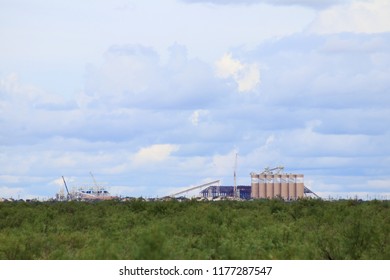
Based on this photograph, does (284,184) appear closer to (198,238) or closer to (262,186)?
(262,186)

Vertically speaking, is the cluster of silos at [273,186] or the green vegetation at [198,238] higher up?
the cluster of silos at [273,186]

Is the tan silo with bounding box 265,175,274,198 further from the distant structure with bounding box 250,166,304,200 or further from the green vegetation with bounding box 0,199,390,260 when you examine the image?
the green vegetation with bounding box 0,199,390,260

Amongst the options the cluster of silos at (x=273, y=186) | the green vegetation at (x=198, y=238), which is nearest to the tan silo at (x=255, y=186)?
the cluster of silos at (x=273, y=186)

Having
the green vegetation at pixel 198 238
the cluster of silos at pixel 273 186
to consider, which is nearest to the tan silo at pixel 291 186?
the cluster of silos at pixel 273 186

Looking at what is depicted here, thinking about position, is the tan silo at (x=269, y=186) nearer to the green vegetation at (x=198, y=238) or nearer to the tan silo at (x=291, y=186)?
the tan silo at (x=291, y=186)

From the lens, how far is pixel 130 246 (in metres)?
27.1

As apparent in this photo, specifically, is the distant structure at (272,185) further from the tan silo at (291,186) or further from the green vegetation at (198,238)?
the green vegetation at (198,238)

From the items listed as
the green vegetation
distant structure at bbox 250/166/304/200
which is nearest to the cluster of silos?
distant structure at bbox 250/166/304/200

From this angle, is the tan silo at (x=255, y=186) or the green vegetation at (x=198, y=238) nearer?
the green vegetation at (x=198, y=238)

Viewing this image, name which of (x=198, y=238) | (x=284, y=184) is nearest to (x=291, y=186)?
(x=284, y=184)
